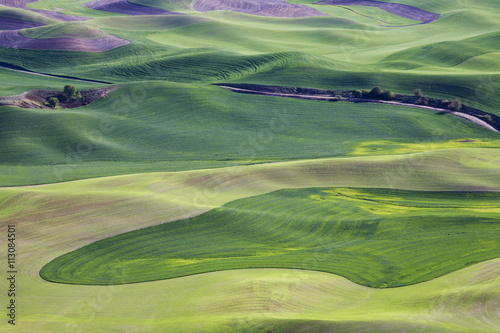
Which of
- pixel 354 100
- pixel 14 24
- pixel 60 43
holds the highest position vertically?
pixel 14 24

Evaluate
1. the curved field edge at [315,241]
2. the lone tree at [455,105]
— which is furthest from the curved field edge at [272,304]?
the lone tree at [455,105]

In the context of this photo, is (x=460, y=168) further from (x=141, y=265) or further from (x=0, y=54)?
(x=0, y=54)

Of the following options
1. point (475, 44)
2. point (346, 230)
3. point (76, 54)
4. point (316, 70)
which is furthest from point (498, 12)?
point (346, 230)

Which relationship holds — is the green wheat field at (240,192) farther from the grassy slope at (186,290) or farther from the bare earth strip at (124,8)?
the bare earth strip at (124,8)

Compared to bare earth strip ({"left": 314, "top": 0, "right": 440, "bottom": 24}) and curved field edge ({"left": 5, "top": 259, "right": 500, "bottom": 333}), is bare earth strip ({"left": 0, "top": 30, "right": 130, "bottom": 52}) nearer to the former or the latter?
curved field edge ({"left": 5, "top": 259, "right": 500, "bottom": 333})

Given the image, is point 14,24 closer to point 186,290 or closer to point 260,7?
point 260,7

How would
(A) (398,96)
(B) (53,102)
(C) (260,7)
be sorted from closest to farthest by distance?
(B) (53,102), (A) (398,96), (C) (260,7)

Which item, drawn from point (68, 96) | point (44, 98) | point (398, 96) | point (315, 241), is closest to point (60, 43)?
point (68, 96)

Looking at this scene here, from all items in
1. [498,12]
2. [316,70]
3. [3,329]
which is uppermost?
[498,12]
